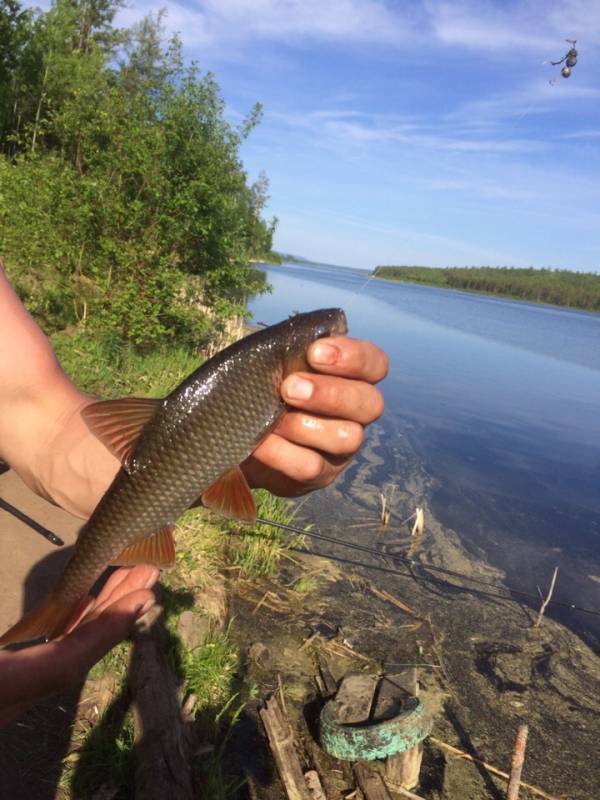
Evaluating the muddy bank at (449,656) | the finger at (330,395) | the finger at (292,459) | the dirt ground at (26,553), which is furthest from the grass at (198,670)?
the finger at (330,395)

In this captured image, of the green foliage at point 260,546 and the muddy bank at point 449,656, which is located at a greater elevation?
the green foliage at point 260,546

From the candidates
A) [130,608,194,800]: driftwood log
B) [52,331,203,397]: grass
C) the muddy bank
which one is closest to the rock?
the muddy bank

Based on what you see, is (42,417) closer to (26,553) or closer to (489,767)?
(26,553)

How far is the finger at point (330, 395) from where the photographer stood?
7.18ft

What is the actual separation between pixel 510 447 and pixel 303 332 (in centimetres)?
1481

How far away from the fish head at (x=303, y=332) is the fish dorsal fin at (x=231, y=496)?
0.45 metres

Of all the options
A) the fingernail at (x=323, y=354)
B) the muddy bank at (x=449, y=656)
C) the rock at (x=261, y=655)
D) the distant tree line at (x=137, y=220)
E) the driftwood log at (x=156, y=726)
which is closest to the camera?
the fingernail at (x=323, y=354)

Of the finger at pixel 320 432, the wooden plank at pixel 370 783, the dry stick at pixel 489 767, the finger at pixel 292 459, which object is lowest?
the dry stick at pixel 489 767

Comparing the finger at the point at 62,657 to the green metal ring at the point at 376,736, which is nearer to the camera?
the finger at the point at 62,657

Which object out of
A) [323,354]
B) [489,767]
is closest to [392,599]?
[489,767]

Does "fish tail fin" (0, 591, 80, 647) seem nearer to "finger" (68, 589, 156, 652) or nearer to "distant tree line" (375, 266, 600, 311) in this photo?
"finger" (68, 589, 156, 652)

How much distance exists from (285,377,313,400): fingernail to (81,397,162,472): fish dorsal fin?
1.69ft

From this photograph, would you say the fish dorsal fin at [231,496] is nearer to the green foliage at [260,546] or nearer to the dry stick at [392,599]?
the green foliage at [260,546]

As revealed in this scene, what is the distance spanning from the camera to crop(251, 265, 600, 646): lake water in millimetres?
10219
